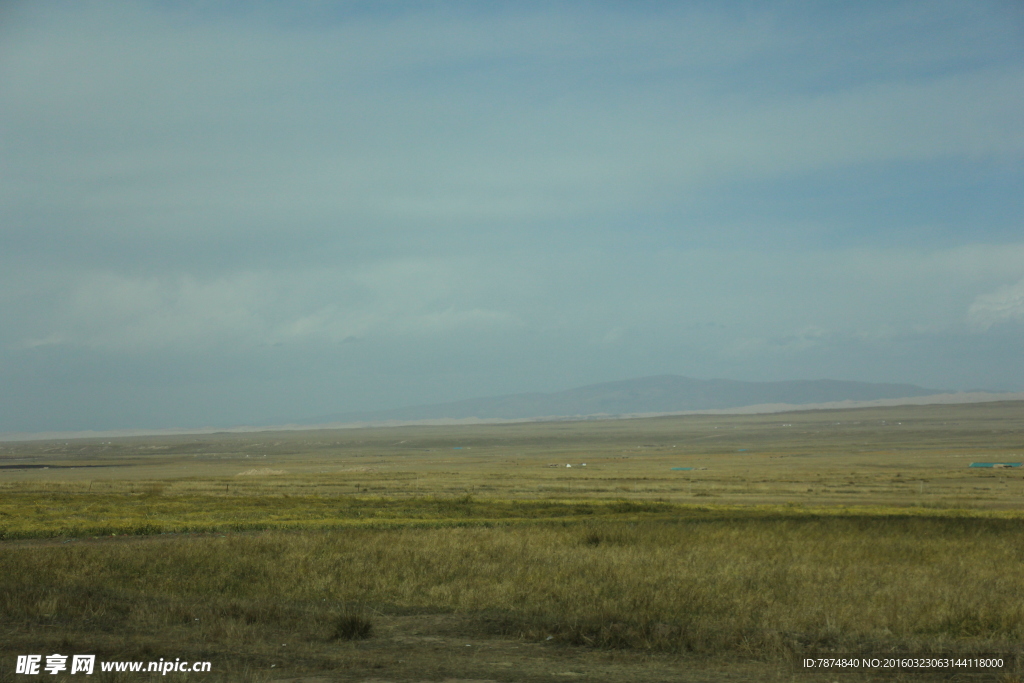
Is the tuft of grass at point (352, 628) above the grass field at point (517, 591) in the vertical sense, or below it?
above

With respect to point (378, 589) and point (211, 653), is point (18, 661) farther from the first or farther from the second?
point (378, 589)

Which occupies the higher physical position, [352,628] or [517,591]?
[352,628]

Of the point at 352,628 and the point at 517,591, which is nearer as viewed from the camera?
the point at 352,628

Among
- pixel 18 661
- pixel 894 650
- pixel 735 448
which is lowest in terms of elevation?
pixel 735 448

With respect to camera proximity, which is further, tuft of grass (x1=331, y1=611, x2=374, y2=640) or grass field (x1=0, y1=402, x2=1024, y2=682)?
tuft of grass (x1=331, y1=611, x2=374, y2=640)

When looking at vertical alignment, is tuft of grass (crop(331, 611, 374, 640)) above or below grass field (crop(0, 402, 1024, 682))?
above

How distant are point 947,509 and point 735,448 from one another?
85.3 m

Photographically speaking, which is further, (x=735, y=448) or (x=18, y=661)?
(x=735, y=448)

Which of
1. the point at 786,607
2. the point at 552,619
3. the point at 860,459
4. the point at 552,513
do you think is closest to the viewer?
the point at 552,619

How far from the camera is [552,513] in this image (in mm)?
35281

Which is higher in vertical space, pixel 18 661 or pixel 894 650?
pixel 18 661

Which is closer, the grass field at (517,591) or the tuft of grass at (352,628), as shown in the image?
the grass field at (517,591)

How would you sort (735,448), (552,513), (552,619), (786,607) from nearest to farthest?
(552,619)
(786,607)
(552,513)
(735,448)

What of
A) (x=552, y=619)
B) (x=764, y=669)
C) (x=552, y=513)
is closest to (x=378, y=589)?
(x=552, y=619)
